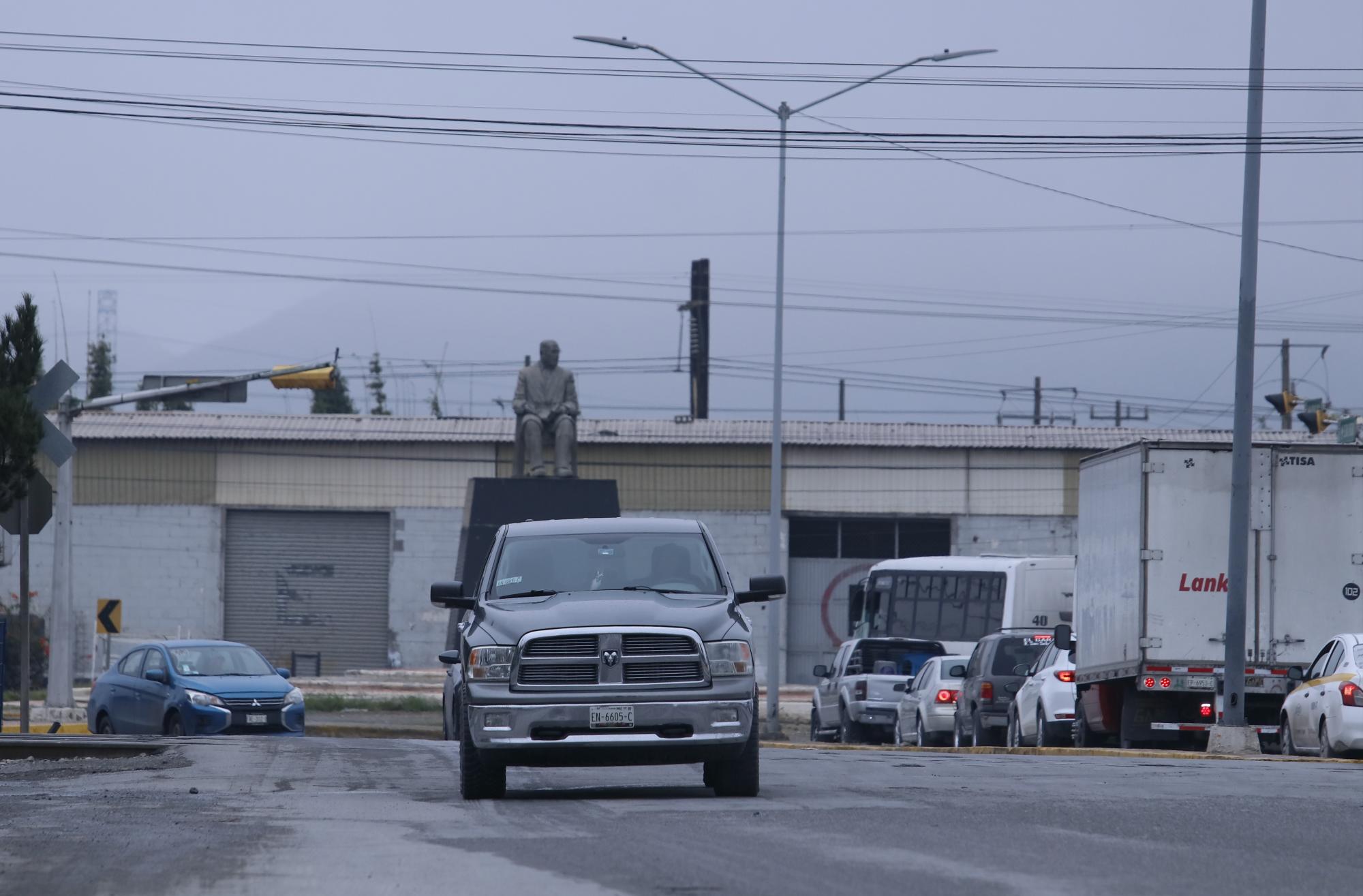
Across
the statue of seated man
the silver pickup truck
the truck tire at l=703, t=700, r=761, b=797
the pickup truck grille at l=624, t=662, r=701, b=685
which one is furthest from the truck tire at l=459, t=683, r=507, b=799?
the statue of seated man

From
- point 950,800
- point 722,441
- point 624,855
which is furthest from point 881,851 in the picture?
point 722,441

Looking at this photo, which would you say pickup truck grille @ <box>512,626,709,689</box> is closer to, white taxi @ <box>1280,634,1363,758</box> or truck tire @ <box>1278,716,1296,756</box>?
white taxi @ <box>1280,634,1363,758</box>

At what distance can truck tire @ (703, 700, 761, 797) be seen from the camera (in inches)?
488

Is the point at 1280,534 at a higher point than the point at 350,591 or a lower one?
higher

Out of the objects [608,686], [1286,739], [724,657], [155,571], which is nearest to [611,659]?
[608,686]

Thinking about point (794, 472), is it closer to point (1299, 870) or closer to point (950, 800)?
point (950, 800)

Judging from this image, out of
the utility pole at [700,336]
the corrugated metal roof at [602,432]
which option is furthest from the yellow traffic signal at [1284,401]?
the utility pole at [700,336]

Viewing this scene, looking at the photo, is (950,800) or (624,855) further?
(950,800)

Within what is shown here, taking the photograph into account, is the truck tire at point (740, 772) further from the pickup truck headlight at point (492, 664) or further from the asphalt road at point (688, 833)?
the pickup truck headlight at point (492, 664)

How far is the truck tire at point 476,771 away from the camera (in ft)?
39.9

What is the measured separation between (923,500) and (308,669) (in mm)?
17938

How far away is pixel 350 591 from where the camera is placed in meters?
54.9

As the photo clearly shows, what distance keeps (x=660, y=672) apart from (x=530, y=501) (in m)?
21.7

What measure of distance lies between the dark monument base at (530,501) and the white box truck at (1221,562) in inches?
527
